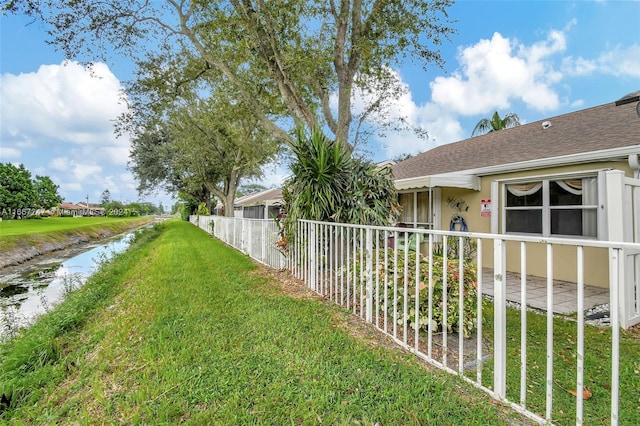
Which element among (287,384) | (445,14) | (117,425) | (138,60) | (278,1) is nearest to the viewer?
(117,425)

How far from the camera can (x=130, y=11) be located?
7.71 m

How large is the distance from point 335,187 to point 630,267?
425 centimetres

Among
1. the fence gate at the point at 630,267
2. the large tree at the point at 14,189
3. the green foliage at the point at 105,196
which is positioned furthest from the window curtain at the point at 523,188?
the green foliage at the point at 105,196

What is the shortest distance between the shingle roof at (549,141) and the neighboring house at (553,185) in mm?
25

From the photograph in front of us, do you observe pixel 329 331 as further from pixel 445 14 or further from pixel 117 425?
pixel 445 14

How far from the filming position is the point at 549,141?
720cm

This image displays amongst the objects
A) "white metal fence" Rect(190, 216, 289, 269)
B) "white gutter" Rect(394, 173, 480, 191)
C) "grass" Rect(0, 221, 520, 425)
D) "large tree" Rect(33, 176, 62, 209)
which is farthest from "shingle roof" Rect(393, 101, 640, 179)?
"large tree" Rect(33, 176, 62, 209)

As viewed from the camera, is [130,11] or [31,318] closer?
[31,318]

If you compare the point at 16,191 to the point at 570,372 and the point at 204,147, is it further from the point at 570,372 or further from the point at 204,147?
the point at 570,372

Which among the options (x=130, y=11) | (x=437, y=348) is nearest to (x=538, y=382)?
(x=437, y=348)

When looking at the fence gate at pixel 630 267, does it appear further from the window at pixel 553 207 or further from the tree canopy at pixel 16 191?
the tree canopy at pixel 16 191

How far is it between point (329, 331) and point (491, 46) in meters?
12.0

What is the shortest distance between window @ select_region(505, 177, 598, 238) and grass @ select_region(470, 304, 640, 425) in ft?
9.56

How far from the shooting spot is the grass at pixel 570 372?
2.08m
